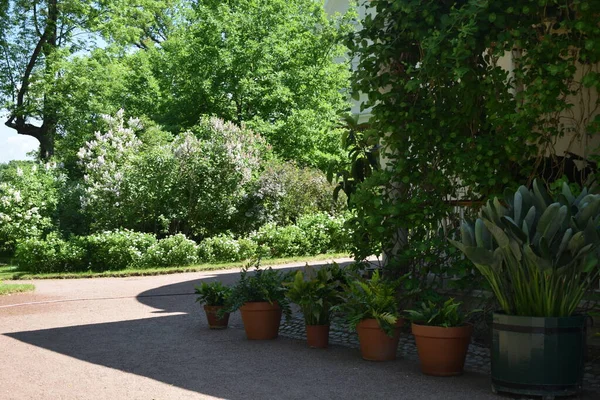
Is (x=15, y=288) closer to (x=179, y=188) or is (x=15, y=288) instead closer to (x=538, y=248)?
(x=179, y=188)

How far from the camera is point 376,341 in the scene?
23.4ft

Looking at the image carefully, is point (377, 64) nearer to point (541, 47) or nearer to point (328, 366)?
point (541, 47)

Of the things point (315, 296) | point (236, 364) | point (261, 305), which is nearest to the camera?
point (236, 364)

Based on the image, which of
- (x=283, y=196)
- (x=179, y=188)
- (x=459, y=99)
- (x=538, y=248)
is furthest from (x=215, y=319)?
(x=283, y=196)

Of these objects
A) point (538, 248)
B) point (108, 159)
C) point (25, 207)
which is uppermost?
point (108, 159)

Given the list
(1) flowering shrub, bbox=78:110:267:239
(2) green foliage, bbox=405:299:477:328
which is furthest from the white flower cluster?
(2) green foliage, bbox=405:299:477:328

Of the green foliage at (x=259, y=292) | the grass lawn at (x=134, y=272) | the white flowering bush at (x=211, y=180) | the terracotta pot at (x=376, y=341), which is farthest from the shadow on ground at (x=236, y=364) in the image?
the white flowering bush at (x=211, y=180)

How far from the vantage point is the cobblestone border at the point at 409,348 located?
659 cm

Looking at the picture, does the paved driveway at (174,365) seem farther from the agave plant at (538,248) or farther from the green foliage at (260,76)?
the green foliage at (260,76)

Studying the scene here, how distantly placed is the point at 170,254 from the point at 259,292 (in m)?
10.0

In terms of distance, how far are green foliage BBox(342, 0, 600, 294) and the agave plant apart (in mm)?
1092

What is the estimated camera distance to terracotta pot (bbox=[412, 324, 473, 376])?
21.0 ft

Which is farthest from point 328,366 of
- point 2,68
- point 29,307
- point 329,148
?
point 2,68

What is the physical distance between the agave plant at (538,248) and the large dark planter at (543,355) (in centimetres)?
17
